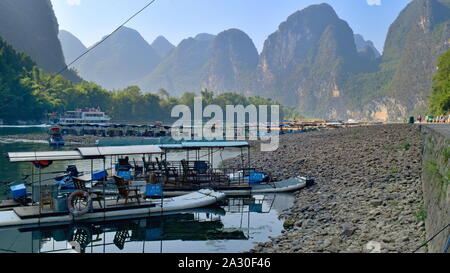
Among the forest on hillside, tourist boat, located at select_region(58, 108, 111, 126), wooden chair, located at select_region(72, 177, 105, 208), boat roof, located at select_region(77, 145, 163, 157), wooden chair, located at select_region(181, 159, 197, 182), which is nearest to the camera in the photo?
boat roof, located at select_region(77, 145, 163, 157)

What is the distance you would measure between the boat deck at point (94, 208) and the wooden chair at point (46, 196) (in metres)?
0.17

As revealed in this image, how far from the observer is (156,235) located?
44.1 feet

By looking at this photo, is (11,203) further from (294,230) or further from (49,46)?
(49,46)

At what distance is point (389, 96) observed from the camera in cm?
18262

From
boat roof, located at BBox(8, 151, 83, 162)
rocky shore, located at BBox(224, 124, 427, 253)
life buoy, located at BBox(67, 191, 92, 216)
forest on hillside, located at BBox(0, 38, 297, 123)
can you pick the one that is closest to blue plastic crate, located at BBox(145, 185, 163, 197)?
life buoy, located at BBox(67, 191, 92, 216)

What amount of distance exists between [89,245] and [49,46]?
155431 millimetres

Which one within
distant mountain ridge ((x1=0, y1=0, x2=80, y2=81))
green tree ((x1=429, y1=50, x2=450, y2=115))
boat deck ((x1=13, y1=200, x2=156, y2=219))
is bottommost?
boat deck ((x1=13, y1=200, x2=156, y2=219))

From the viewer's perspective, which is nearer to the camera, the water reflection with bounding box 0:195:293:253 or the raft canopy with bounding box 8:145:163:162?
the water reflection with bounding box 0:195:293:253

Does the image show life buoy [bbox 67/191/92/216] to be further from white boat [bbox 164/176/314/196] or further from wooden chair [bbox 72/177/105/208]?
white boat [bbox 164/176/314/196]

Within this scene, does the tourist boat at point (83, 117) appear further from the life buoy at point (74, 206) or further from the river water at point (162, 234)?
the life buoy at point (74, 206)

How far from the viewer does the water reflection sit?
39.9 ft

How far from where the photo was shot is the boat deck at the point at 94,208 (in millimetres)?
12865
